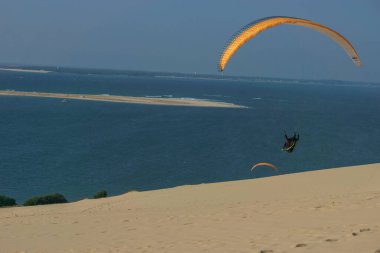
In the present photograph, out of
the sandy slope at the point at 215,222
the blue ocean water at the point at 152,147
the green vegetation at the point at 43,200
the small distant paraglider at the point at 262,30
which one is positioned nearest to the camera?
the sandy slope at the point at 215,222

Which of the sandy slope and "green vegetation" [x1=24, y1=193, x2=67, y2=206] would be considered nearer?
the sandy slope

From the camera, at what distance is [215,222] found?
11.2 metres

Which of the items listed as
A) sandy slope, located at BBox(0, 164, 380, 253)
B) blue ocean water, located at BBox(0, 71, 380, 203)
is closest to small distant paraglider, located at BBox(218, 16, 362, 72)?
sandy slope, located at BBox(0, 164, 380, 253)

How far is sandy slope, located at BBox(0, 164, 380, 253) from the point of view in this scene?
27.9 ft

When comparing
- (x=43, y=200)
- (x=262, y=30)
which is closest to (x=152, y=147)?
(x=43, y=200)

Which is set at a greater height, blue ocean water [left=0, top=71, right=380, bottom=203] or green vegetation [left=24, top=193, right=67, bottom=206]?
blue ocean water [left=0, top=71, right=380, bottom=203]

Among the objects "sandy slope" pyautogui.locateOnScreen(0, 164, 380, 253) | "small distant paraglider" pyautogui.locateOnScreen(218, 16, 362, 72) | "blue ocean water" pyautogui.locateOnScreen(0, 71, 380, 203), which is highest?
"blue ocean water" pyautogui.locateOnScreen(0, 71, 380, 203)

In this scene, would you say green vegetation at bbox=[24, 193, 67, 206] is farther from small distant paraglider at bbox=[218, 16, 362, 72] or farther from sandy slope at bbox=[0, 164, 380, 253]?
small distant paraglider at bbox=[218, 16, 362, 72]

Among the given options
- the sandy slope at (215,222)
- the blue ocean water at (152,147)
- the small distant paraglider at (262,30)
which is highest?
the blue ocean water at (152,147)

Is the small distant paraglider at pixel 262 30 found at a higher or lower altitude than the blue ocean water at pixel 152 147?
lower

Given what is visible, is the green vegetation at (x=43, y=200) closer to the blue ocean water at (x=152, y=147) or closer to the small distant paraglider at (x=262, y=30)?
the blue ocean water at (x=152, y=147)

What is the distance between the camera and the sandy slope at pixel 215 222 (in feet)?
27.9

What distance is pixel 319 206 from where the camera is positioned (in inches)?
488

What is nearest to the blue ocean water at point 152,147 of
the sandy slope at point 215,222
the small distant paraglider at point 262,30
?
the sandy slope at point 215,222
